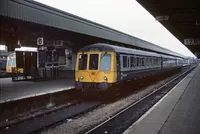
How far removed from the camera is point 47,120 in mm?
11055

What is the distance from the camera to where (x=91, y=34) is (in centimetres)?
2195

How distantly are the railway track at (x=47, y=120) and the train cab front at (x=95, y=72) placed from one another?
1433 millimetres

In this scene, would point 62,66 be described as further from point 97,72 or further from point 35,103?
point 35,103

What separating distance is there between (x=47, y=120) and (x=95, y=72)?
5.27 meters

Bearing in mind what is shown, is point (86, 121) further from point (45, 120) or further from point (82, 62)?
point (82, 62)

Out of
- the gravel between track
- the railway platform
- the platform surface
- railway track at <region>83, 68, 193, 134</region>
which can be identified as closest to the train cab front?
the platform surface

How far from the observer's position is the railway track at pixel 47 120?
9642 mm

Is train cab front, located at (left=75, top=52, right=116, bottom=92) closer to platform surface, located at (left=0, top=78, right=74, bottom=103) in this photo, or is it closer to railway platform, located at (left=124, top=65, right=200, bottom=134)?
platform surface, located at (left=0, top=78, right=74, bottom=103)

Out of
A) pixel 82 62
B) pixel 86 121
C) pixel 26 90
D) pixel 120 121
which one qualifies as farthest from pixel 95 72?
pixel 120 121

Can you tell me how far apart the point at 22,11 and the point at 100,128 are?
6372 millimetres

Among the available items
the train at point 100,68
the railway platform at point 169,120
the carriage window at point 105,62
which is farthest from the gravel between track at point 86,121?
the carriage window at point 105,62

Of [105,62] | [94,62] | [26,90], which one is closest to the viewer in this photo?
[26,90]

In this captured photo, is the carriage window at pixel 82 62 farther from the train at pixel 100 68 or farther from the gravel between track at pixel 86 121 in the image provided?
the gravel between track at pixel 86 121

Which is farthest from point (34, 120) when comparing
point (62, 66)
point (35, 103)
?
point (62, 66)
